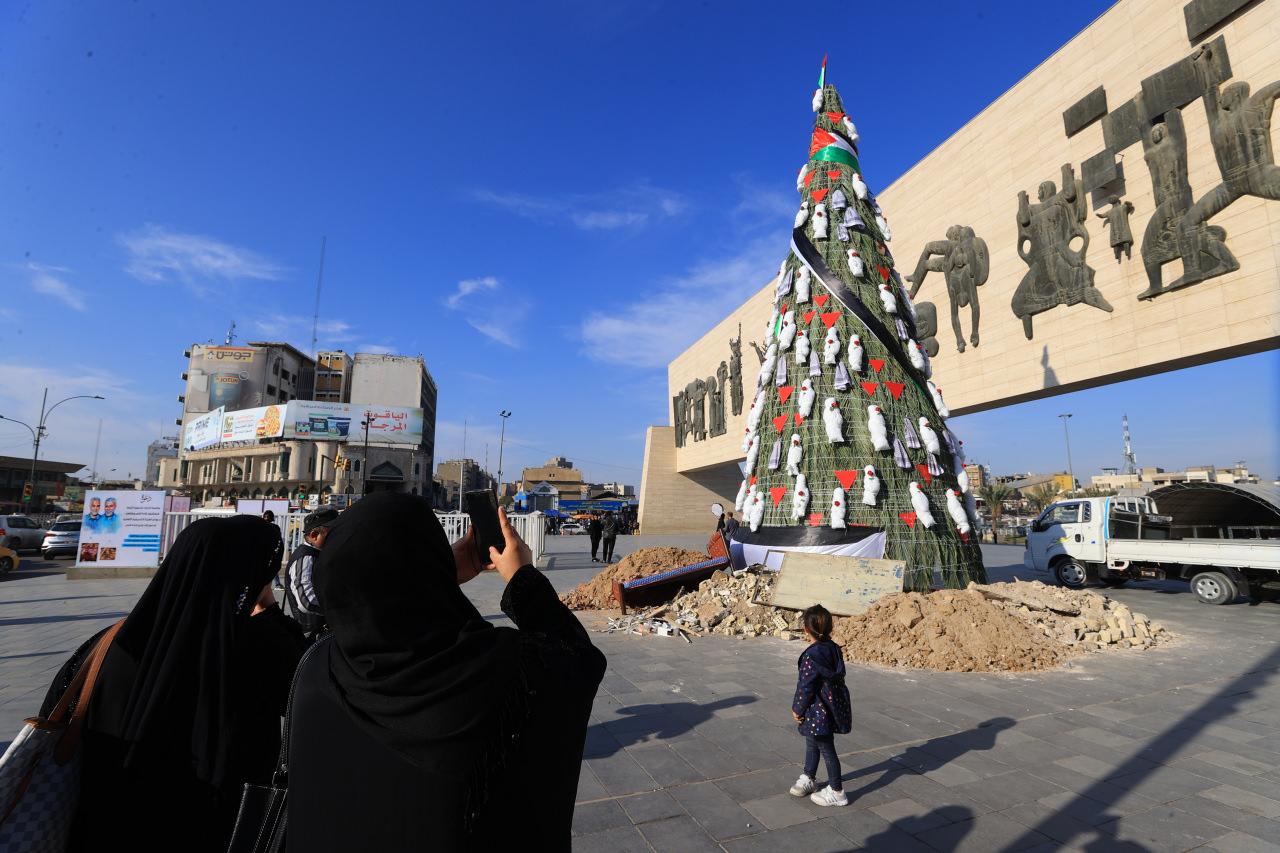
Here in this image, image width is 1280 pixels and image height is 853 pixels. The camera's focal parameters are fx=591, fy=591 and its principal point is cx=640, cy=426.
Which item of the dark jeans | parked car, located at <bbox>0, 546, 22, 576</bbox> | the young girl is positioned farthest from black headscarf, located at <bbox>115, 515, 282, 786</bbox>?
parked car, located at <bbox>0, 546, 22, 576</bbox>

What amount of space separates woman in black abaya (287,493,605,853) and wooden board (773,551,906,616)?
7.38m

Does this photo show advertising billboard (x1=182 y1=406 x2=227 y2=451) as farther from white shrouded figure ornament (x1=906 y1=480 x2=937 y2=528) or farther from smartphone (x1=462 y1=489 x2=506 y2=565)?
smartphone (x1=462 y1=489 x2=506 y2=565)

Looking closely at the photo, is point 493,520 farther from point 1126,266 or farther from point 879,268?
point 1126,266

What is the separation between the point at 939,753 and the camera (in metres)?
4.43

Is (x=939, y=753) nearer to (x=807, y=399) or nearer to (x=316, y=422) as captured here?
(x=807, y=399)

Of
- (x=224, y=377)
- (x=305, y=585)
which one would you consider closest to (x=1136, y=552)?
(x=305, y=585)

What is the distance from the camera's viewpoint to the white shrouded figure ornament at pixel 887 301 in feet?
32.5

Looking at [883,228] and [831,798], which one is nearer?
[831,798]

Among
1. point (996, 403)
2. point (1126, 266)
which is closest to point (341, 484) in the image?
point (996, 403)

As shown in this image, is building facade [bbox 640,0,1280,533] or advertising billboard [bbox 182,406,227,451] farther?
advertising billboard [bbox 182,406,227,451]

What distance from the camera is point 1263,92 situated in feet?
36.4

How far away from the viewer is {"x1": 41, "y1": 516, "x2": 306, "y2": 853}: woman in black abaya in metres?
1.56

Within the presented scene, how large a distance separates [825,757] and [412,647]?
3364 mm

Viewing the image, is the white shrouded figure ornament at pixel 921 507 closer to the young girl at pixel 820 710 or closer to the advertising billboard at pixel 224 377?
the young girl at pixel 820 710
